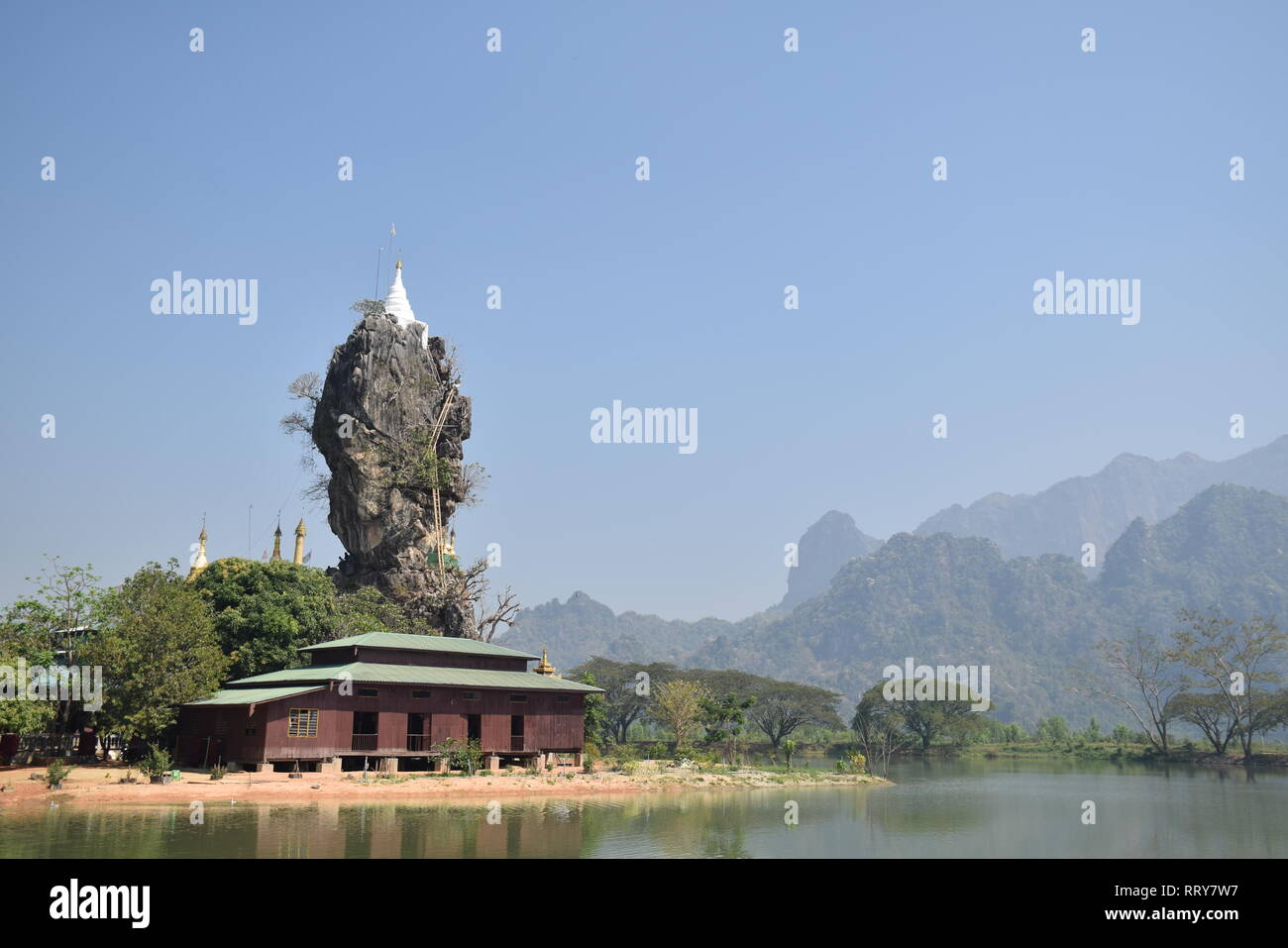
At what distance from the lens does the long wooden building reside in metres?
36.3

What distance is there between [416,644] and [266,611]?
7.90 meters

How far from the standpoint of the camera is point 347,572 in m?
68.3

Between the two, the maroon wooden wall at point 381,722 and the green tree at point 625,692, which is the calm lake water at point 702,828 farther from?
the green tree at point 625,692

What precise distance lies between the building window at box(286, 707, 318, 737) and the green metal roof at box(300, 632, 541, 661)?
4.51 m

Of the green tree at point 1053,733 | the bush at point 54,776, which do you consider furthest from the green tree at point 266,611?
the green tree at point 1053,733

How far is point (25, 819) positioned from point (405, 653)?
1730cm

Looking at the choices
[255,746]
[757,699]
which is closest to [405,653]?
[255,746]

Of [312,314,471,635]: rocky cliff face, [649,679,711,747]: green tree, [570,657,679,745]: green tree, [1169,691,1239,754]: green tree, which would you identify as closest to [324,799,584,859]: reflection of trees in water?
[649,679,711,747]: green tree

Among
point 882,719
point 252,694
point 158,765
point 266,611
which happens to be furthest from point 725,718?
point 882,719

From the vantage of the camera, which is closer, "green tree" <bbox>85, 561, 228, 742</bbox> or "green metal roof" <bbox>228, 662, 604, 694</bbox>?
"green tree" <bbox>85, 561, 228, 742</bbox>

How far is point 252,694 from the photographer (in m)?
36.7

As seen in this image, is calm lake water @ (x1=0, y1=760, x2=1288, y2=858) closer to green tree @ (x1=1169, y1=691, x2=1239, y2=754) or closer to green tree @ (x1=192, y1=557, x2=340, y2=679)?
green tree @ (x1=192, y1=557, x2=340, y2=679)

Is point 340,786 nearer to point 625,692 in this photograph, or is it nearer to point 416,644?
point 416,644
